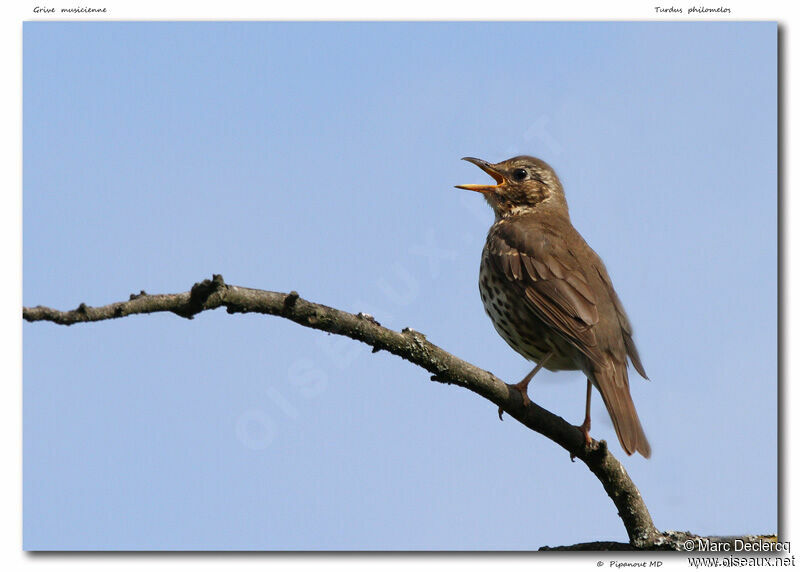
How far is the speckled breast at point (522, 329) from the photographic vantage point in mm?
7391

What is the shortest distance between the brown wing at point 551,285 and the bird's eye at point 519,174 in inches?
56.6

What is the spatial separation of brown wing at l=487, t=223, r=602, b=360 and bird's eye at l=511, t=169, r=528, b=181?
4.72ft

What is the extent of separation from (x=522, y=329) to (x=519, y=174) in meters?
2.61

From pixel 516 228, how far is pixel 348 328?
3.76m

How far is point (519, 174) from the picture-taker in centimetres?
955

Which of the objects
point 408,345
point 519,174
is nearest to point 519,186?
point 519,174

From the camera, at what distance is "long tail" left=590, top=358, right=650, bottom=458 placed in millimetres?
6609

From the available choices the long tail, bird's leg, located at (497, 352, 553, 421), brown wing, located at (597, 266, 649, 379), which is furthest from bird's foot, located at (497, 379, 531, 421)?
brown wing, located at (597, 266, 649, 379)

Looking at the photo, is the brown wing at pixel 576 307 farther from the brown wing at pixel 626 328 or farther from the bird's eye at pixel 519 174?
the bird's eye at pixel 519 174

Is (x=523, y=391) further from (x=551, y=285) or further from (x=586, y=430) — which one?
(x=551, y=285)

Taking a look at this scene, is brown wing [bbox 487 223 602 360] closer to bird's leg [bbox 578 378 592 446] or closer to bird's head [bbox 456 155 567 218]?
bird's leg [bbox 578 378 592 446]
